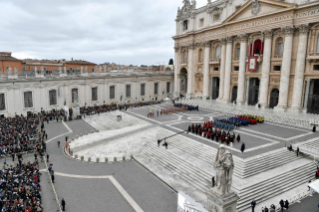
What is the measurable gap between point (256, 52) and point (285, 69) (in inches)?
225

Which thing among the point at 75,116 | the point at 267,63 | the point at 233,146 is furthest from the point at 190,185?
the point at 75,116

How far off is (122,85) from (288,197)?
40438 mm

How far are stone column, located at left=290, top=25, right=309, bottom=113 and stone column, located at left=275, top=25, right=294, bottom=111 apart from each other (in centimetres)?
106

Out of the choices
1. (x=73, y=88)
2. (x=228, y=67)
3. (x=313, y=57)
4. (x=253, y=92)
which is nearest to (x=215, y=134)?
(x=313, y=57)

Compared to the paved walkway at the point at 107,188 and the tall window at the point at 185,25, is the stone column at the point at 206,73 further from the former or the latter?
the paved walkway at the point at 107,188

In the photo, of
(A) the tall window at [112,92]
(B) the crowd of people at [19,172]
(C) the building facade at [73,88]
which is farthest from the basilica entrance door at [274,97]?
(B) the crowd of people at [19,172]

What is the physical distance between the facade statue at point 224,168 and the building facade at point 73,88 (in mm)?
32870

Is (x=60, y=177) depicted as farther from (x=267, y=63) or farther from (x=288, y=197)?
(x=267, y=63)

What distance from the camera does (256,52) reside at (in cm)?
3634

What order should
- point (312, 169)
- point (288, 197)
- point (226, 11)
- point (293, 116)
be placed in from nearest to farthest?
point (288, 197) < point (312, 169) < point (293, 116) < point (226, 11)

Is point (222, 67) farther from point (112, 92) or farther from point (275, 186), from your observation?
point (275, 186)

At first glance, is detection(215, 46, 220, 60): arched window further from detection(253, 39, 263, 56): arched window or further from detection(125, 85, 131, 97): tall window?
detection(125, 85, 131, 97): tall window

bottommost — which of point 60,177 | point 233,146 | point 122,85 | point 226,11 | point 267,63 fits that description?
point 60,177

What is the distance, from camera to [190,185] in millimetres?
17953
